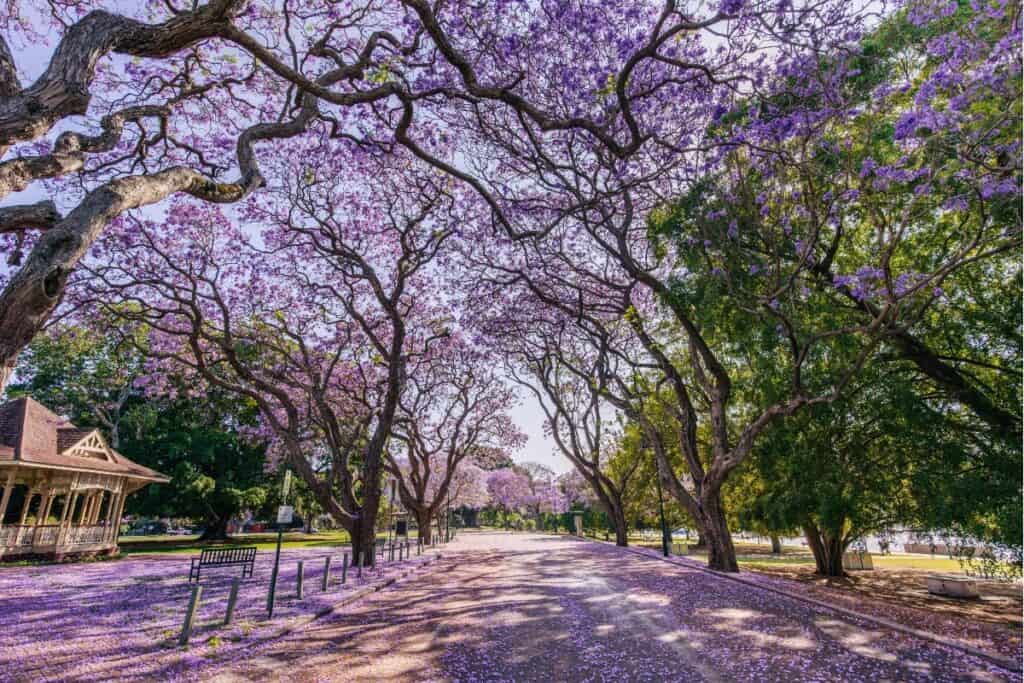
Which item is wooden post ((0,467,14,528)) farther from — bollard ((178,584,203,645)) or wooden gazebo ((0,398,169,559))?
bollard ((178,584,203,645))

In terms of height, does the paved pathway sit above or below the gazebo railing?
above

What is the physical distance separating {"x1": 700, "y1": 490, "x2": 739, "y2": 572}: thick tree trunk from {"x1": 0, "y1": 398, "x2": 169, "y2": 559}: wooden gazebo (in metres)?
22.3

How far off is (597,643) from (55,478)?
73.8ft

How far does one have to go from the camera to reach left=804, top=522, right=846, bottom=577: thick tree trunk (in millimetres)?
17125

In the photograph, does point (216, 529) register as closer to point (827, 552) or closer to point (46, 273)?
point (827, 552)

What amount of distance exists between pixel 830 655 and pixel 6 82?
33.1 ft

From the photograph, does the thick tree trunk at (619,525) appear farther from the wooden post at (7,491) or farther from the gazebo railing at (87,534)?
the wooden post at (7,491)

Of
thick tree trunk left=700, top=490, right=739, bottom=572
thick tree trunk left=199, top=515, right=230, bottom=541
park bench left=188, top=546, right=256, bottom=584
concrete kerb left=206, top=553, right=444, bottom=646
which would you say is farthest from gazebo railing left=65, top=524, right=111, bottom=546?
thick tree trunk left=700, top=490, right=739, bottom=572

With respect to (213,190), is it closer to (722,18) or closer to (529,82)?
(529,82)

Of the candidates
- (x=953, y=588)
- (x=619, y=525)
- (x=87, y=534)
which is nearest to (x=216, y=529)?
(x=87, y=534)

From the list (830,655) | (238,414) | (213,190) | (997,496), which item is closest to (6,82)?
(213,190)

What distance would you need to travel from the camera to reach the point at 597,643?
21.4 feet


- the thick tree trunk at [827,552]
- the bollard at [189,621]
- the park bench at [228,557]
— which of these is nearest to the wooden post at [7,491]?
the park bench at [228,557]

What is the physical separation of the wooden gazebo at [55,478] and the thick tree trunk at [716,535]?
73.1 feet
